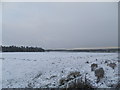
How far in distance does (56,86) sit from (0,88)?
12.1 feet

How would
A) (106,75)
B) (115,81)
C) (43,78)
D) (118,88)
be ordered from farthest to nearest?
1. (43,78)
2. (106,75)
3. (115,81)
4. (118,88)

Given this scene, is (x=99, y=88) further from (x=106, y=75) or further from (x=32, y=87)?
(x=32, y=87)

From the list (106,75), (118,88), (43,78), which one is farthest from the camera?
(43,78)

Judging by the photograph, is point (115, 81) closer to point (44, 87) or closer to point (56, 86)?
point (56, 86)

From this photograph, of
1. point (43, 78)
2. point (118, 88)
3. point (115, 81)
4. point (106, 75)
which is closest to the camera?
point (118, 88)

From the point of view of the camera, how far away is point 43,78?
14.4 meters

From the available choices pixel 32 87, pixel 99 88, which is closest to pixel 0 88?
pixel 32 87

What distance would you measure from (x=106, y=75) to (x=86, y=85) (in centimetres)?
306

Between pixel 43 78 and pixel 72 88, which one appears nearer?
pixel 72 88

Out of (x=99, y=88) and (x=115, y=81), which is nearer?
(x=99, y=88)

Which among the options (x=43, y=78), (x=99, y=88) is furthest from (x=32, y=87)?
(x=99, y=88)

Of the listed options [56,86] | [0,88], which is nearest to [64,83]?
[56,86]

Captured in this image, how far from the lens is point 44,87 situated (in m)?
11.9

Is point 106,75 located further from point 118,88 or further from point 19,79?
point 19,79
